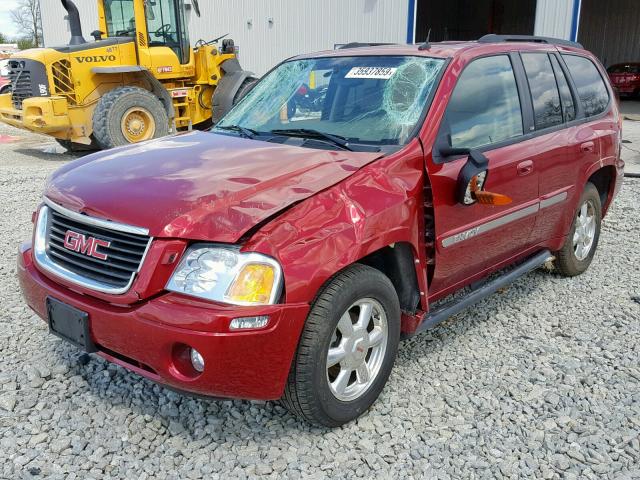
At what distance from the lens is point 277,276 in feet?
8.06

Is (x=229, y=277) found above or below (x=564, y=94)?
below

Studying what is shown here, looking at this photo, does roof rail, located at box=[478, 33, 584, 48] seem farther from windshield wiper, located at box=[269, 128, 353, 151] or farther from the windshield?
windshield wiper, located at box=[269, 128, 353, 151]

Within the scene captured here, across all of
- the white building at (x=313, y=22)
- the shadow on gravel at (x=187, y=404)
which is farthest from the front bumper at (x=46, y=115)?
the shadow on gravel at (x=187, y=404)

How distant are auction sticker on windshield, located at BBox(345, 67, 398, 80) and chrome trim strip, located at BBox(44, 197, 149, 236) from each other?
5.85 feet

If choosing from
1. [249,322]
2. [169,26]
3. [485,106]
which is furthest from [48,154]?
[249,322]

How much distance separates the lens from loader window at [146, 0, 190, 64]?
35.6 ft

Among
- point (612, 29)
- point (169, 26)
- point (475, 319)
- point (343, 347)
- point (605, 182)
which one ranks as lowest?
point (475, 319)

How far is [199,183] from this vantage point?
2.77m

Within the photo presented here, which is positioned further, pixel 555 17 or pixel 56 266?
pixel 555 17

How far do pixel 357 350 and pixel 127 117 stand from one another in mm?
8936

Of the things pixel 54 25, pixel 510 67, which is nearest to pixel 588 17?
pixel 54 25

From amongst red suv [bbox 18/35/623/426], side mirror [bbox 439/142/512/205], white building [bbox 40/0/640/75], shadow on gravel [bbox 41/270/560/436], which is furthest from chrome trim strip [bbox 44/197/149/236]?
white building [bbox 40/0/640/75]

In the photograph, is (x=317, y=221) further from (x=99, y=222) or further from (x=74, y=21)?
(x=74, y=21)

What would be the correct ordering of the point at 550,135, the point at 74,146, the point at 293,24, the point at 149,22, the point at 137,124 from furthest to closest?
1. the point at 293,24
2. the point at 74,146
3. the point at 149,22
4. the point at 137,124
5. the point at 550,135
